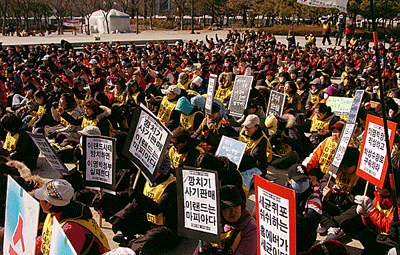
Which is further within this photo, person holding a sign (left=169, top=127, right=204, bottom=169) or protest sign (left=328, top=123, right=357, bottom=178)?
protest sign (left=328, top=123, right=357, bottom=178)

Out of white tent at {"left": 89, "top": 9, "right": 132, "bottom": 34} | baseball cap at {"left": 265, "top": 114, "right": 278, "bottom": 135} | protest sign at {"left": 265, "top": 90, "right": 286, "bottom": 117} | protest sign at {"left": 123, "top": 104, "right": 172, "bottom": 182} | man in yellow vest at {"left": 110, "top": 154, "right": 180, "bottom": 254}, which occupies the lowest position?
man in yellow vest at {"left": 110, "top": 154, "right": 180, "bottom": 254}

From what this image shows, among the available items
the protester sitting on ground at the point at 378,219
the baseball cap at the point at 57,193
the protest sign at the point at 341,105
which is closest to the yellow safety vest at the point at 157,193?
the baseball cap at the point at 57,193

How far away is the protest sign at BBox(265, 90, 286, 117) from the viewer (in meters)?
9.20

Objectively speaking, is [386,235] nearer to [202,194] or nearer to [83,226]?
[202,194]

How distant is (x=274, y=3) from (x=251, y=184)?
4823 cm

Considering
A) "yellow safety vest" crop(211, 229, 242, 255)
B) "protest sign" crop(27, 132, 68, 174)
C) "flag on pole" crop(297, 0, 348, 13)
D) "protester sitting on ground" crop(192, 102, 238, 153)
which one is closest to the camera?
"yellow safety vest" crop(211, 229, 242, 255)

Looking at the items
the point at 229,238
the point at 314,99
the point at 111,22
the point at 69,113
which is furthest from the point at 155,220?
the point at 111,22

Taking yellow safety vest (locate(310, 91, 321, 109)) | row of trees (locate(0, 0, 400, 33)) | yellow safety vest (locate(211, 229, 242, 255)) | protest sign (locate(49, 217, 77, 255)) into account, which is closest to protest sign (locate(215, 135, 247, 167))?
yellow safety vest (locate(211, 229, 242, 255))

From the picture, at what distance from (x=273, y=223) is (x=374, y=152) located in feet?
8.03

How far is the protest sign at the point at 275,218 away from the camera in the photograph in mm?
3219

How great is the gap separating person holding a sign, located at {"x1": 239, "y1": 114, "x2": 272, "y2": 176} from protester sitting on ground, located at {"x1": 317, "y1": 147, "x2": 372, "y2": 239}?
1.14m

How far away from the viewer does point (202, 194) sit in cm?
393

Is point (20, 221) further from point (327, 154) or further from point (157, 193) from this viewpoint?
point (327, 154)

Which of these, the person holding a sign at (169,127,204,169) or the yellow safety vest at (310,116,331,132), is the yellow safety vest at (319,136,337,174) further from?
the person holding a sign at (169,127,204,169)
